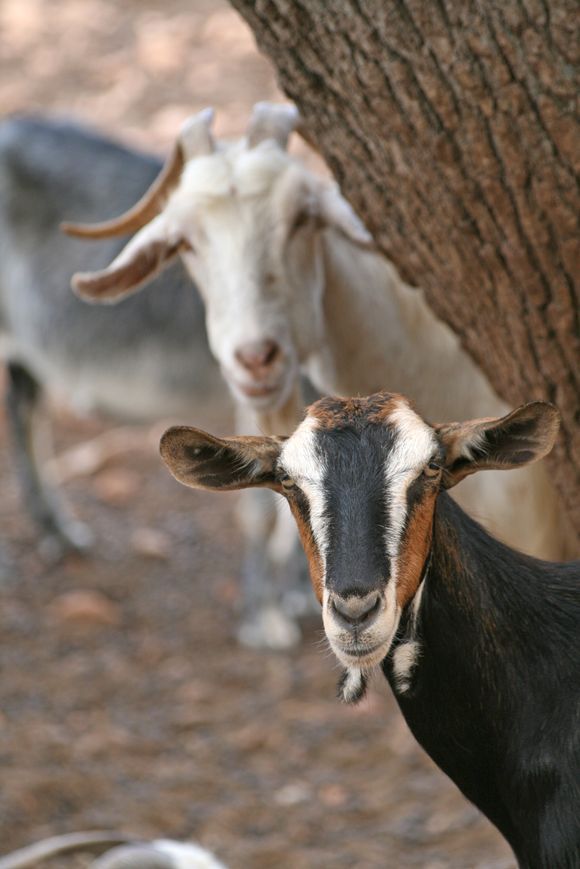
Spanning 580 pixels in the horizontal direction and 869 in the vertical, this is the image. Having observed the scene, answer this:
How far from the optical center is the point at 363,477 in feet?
9.10

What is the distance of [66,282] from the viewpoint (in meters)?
7.07

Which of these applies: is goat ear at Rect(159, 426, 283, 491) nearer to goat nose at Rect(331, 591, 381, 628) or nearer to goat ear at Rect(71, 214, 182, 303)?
goat nose at Rect(331, 591, 381, 628)

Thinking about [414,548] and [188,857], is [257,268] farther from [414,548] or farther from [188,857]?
[188,857]

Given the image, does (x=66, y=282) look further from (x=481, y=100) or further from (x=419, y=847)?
(x=481, y=100)

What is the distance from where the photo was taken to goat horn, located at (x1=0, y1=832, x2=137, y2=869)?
460 centimetres

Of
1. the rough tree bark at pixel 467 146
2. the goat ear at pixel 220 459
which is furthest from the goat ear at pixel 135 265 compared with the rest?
the goat ear at pixel 220 459

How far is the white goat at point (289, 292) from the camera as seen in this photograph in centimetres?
431

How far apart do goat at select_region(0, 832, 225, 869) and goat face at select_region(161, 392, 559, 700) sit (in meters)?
1.67

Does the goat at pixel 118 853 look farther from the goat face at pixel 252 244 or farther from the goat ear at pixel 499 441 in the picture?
the goat ear at pixel 499 441

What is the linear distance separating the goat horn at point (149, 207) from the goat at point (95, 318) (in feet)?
6.40

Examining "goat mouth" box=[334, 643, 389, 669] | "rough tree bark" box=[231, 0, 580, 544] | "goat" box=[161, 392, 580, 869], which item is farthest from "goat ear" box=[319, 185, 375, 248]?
"goat mouth" box=[334, 643, 389, 669]

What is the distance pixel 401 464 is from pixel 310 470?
0.19 meters

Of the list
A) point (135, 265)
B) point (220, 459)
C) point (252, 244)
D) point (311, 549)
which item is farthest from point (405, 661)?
point (135, 265)

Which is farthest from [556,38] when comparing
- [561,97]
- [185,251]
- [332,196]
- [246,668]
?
[246,668]
